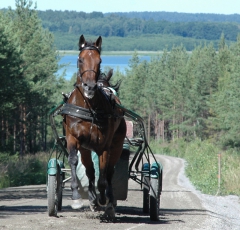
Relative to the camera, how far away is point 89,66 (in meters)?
9.30

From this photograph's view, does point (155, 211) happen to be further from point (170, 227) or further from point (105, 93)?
point (105, 93)

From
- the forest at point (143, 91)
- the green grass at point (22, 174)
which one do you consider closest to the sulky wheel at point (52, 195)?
the green grass at point (22, 174)

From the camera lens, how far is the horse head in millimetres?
9141

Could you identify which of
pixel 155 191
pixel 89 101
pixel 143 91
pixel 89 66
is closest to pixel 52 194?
pixel 89 101

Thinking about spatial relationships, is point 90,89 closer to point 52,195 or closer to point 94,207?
point 52,195

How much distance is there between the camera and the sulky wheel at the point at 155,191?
10705mm

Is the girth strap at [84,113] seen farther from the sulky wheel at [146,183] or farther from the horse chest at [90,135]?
the sulky wheel at [146,183]

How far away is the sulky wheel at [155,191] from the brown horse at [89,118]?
99 centimetres

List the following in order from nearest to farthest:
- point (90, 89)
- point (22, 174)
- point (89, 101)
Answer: point (90, 89) < point (89, 101) < point (22, 174)

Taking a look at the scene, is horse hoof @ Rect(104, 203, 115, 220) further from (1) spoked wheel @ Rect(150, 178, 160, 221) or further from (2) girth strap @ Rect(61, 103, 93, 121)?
(2) girth strap @ Rect(61, 103, 93, 121)

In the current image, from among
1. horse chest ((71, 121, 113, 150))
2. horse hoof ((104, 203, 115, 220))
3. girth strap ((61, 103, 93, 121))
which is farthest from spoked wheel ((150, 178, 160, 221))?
girth strap ((61, 103, 93, 121))

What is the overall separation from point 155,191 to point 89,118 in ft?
7.37

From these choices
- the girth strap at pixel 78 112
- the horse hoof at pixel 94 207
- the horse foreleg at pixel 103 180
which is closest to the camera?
the girth strap at pixel 78 112

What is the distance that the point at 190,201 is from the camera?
52.5 feet
